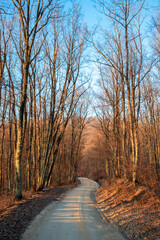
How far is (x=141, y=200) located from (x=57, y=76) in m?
13.0

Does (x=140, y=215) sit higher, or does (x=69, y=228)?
(x=140, y=215)

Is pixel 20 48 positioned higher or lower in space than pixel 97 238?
higher

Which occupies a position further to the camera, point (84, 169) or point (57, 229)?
point (84, 169)

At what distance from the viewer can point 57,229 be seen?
6.41 metres

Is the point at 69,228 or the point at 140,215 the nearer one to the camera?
the point at 69,228

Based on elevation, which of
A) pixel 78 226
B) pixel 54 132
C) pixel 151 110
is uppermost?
pixel 151 110

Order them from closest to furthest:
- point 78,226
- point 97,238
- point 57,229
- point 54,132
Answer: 1. point 97,238
2. point 57,229
3. point 78,226
4. point 54,132

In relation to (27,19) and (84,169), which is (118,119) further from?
(84,169)

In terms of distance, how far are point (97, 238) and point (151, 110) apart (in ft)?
77.9

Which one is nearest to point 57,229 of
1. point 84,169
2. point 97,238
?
point 97,238

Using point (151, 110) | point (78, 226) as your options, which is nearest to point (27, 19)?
point (78, 226)

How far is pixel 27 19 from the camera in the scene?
10.9 metres

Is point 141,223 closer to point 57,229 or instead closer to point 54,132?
point 57,229

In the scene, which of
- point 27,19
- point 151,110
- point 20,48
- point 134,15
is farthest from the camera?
point 151,110
